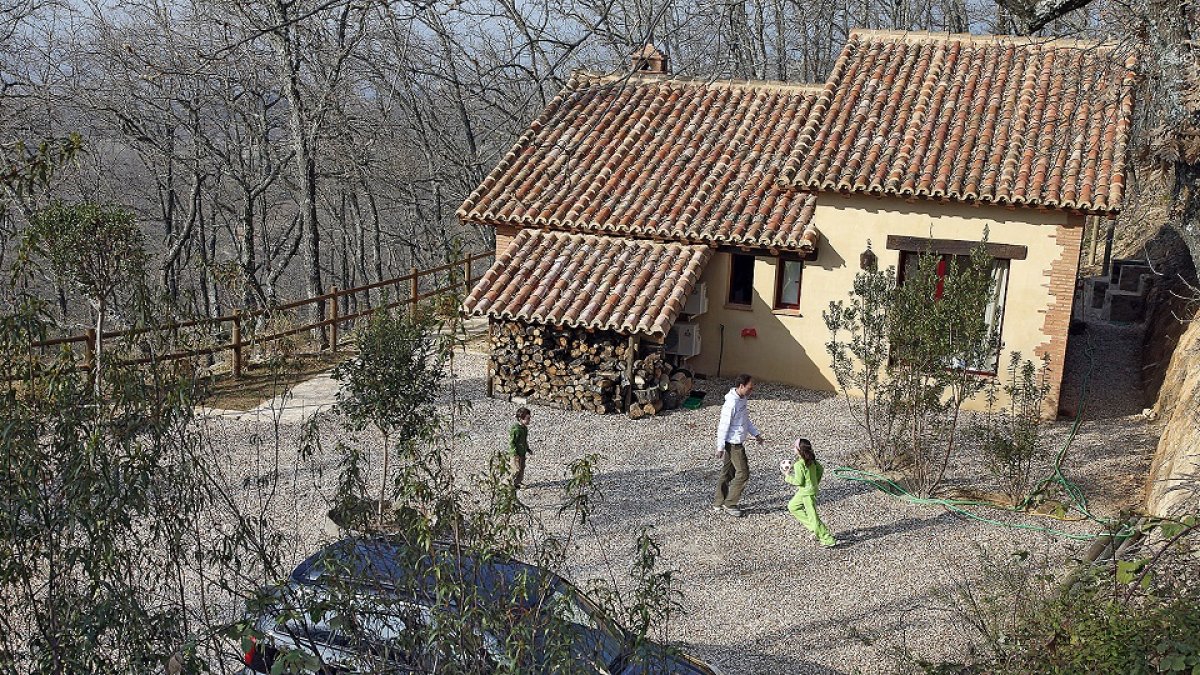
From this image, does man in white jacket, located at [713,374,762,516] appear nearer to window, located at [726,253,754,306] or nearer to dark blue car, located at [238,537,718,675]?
window, located at [726,253,754,306]

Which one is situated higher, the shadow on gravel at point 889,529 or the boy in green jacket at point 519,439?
the boy in green jacket at point 519,439

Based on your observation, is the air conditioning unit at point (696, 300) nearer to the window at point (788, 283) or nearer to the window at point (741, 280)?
the window at point (741, 280)

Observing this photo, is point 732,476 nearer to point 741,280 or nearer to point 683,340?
point 683,340

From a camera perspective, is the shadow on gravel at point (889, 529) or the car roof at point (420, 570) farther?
the shadow on gravel at point (889, 529)

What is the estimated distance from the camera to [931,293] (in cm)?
1145

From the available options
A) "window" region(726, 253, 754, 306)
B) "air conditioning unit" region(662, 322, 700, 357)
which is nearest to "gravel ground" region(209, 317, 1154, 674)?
"air conditioning unit" region(662, 322, 700, 357)

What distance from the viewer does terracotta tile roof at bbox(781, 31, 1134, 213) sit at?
1373 cm

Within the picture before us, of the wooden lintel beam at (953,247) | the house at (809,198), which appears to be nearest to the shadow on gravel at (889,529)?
the house at (809,198)

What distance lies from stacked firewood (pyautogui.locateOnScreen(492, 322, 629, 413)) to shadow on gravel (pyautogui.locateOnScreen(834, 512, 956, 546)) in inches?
171

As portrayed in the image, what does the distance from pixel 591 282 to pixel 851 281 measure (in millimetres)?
3718

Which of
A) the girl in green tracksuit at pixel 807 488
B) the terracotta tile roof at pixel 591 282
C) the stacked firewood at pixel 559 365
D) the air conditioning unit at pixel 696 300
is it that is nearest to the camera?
the girl in green tracksuit at pixel 807 488

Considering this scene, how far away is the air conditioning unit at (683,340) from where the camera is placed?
1474cm

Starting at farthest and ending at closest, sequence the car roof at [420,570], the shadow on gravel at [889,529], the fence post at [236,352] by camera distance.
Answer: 1. the fence post at [236,352]
2. the shadow on gravel at [889,529]
3. the car roof at [420,570]

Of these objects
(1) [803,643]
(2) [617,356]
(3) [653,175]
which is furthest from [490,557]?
(3) [653,175]
